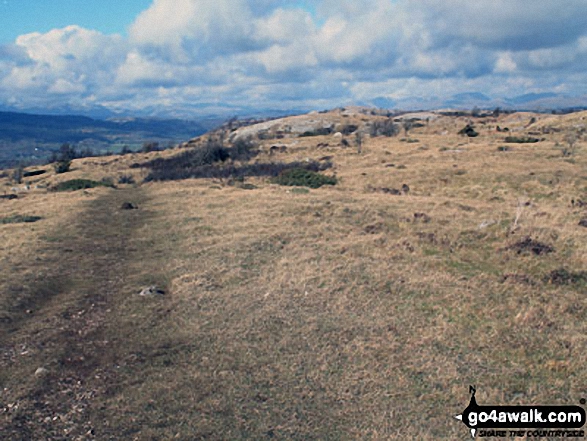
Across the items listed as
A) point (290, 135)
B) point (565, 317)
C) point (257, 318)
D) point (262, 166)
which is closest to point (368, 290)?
point (257, 318)

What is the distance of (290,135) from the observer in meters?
96.9

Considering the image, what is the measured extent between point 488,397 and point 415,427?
160 cm

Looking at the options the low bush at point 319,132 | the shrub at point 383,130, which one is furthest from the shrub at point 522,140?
the low bush at point 319,132

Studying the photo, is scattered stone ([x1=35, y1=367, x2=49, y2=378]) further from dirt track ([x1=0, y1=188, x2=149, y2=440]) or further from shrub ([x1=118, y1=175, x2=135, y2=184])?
shrub ([x1=118, y1=175, x2=135, y2=184])

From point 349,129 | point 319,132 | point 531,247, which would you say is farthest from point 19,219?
point 349,129

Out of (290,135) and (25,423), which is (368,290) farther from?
(290,135)

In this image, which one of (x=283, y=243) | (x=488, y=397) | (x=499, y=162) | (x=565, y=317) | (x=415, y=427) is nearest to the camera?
(x=415, y=427)

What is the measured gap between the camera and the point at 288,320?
34.4ft

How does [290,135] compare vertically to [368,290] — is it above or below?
above

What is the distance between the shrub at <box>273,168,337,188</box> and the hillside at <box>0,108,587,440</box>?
1317 cm

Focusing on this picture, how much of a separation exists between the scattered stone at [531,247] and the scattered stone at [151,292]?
12315mm

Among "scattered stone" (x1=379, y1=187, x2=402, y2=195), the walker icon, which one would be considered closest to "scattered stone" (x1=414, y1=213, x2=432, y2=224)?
"scattered stone" (x1=379, y1=187, x2=402, y2=195)

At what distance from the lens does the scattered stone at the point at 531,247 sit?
15.4 meters

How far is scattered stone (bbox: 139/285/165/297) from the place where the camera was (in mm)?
12318
